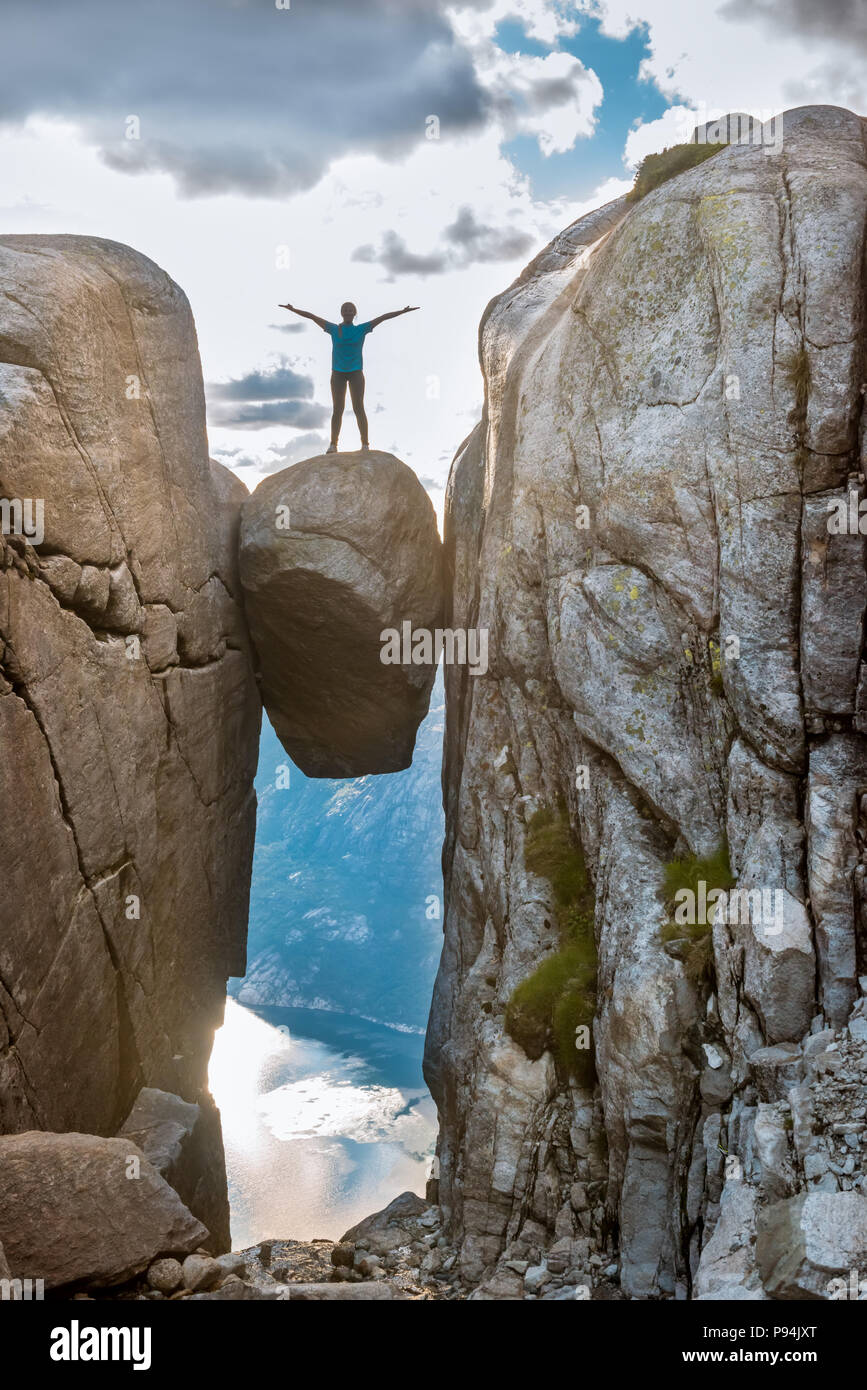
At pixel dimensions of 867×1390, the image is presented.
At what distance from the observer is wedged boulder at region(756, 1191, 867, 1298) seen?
391 inches

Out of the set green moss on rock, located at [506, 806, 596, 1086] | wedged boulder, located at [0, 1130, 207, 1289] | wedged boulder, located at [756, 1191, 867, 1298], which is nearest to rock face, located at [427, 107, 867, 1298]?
green moss on rock, located at [506, 806, 596, 1086]

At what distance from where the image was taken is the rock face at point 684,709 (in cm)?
1459

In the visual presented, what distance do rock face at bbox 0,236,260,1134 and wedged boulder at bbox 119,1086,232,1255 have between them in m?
0.46

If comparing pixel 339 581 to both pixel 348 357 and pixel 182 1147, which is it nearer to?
pixel 348 357

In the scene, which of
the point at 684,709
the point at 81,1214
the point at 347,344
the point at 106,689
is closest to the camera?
the point at 81,1214

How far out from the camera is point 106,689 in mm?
20594

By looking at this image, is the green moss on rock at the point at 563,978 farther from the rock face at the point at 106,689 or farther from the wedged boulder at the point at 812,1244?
the rock face at the point at 106,689

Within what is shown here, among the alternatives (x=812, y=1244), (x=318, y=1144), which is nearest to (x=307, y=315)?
(x=812, y=1244)

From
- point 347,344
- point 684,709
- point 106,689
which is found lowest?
point 684,709

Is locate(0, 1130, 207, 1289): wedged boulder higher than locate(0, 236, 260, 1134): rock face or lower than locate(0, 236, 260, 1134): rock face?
lower

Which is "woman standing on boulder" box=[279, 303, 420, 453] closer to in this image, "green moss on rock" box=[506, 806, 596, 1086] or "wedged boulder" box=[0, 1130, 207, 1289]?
"green moss on rock" box=[506, 806, 596, 1086]

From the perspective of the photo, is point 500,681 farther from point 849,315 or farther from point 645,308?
point 849,315

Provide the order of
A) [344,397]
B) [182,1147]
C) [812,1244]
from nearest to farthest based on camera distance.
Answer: [812,1244], [182,1147], [344,397]

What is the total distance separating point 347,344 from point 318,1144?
14656 centimetres
